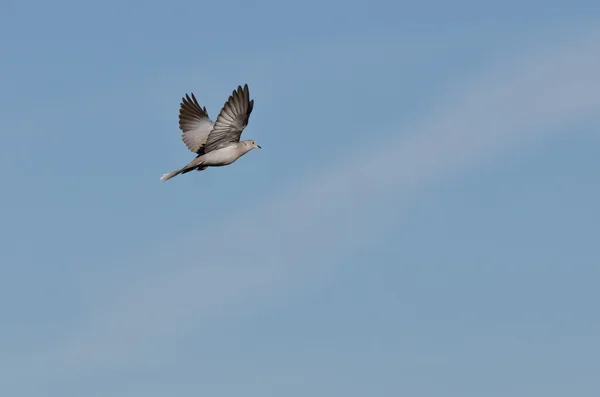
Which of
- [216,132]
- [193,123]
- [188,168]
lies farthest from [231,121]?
[193,123]

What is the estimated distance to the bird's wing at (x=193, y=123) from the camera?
50.6 metres

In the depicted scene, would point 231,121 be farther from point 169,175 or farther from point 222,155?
point 169,175

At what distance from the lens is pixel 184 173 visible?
4812 centimetres

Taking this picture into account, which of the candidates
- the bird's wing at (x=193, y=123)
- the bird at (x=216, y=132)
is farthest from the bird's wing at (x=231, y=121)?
the bird's wing at (x=193, y=123)

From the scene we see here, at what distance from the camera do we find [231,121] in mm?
45750

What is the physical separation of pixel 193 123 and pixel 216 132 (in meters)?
5.10

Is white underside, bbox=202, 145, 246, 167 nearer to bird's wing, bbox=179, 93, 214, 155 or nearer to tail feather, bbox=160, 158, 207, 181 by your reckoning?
tail feather, bbox=160, 158, 207, 181

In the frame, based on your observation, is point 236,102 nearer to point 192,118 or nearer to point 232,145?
point 232,145

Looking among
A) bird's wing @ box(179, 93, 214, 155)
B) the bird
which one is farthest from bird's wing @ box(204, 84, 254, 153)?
bird's wing @ box(179, 93, 214, 155)

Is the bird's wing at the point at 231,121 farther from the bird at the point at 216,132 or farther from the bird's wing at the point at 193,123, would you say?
the bird's wing at the point at 193,123

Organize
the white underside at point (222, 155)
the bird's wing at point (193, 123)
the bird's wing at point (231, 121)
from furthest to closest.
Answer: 1. the bird's wing at point (193, 123)
2. the white underside at point (222, 155)
3. the bird's wing at point (231, 121)

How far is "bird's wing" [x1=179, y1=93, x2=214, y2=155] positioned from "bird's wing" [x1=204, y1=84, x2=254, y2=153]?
308 centimetres

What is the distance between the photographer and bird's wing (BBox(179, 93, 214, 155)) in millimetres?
50594

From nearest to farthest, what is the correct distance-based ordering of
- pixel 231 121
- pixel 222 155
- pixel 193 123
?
pixel 231 121 < pixel 222 155 < pixel 193 123
